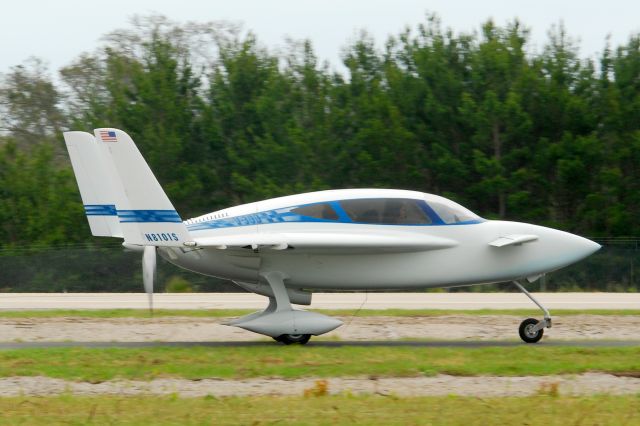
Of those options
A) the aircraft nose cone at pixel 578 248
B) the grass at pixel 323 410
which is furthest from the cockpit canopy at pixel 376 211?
the grass at pixel 323 410

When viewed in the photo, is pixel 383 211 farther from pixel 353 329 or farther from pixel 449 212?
pixel 353 329

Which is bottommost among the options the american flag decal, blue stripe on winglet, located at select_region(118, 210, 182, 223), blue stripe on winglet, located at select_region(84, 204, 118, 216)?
blue stripe on winglet, located at select_region(118, 210, 182, 223)

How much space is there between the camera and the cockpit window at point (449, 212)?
16.6 metres

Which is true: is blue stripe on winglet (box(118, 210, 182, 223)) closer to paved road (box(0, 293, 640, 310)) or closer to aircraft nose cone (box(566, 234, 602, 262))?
aircraft nose cone (box(566, 234, 602, 262))

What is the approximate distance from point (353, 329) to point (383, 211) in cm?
352

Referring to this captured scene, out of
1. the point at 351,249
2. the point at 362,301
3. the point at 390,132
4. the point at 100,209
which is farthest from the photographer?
the point at 390,132

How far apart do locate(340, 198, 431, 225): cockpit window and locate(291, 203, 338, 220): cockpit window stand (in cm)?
Answer: 19

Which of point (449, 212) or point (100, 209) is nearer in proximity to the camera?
point (449, 212)

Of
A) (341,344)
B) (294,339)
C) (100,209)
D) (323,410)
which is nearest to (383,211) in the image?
(341,344)

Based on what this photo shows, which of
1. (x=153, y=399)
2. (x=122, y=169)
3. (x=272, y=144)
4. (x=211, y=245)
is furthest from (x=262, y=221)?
(x=272, y=144)

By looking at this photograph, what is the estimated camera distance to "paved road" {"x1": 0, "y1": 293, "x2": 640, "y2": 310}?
25.0 metres

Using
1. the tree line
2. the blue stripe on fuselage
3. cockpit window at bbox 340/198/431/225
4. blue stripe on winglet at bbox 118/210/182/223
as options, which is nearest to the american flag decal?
blue stripe on winglet at bbox 118/210/182/223

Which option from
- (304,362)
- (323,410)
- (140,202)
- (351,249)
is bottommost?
(323,410)

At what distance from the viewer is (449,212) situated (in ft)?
54.6
